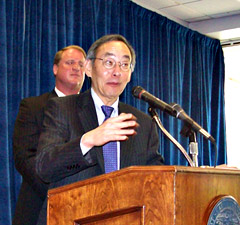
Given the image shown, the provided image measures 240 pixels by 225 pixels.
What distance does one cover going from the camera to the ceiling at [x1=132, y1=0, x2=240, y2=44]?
5.32 metres

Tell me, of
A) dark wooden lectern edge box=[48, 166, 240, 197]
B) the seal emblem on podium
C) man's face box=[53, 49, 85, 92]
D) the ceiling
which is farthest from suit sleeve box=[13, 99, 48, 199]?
the ceiling

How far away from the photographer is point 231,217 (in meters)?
1.35

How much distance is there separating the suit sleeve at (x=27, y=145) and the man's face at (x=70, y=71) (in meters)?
0.47

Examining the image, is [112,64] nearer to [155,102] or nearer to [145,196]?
[155,102]

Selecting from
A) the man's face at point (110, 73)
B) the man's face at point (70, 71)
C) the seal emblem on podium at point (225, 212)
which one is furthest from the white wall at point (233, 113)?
the seal emblem on podium at point (225, 212)

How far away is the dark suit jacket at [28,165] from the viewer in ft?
8.57

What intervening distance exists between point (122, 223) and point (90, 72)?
962 mm

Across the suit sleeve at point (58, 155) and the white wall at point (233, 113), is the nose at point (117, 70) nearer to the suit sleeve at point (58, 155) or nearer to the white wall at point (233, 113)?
the suit sleeve at point (58, 155)

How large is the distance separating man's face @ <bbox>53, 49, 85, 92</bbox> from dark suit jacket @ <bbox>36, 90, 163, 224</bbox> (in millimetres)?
1169

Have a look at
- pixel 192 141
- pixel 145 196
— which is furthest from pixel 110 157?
pixel 145 196

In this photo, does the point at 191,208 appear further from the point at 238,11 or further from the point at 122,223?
the point at 238,11

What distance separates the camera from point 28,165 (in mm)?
2629

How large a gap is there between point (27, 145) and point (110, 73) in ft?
3.03

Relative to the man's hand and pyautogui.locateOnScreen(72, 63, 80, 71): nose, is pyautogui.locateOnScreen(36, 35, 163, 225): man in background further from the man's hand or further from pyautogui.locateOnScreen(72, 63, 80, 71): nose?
pyautogui.locateOnScreen(72, 63, 80, 71): nose
